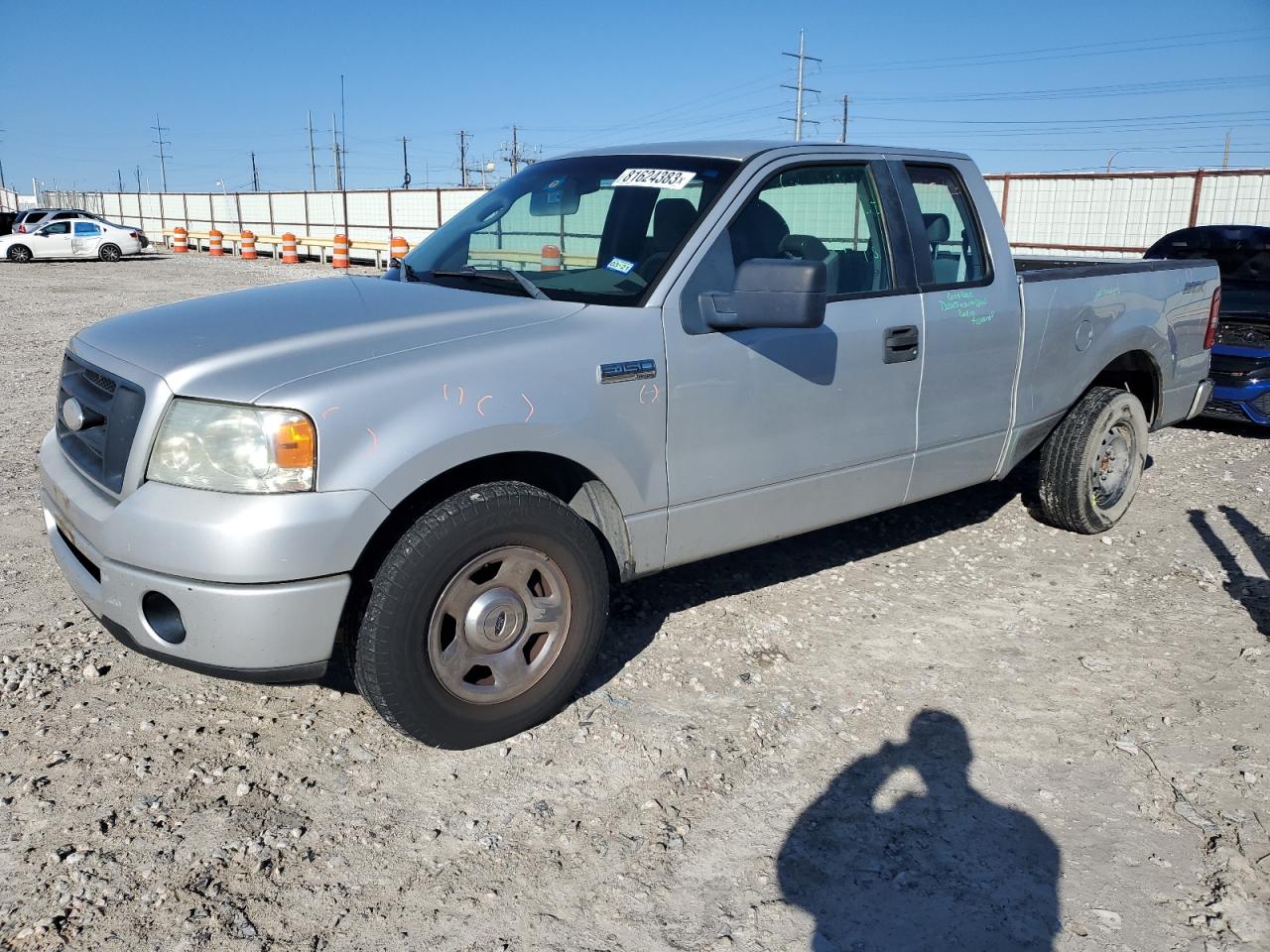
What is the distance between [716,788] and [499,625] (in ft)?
2.81

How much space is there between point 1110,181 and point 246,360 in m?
20.3

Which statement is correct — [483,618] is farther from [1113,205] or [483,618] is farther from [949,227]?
[1113,205]

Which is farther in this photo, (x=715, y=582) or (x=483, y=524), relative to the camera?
(x=715, y=582)

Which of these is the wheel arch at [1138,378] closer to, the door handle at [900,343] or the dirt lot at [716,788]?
the dirt lot at [716,788]

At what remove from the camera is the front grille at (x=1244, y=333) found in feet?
27.1

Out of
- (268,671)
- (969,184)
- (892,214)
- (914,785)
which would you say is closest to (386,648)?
(268,671)

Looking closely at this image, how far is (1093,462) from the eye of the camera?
215 inches

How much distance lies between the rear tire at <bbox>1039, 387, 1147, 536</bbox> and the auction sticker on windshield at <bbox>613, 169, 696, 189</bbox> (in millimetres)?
2732

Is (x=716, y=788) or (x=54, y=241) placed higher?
(x=54, y=241)

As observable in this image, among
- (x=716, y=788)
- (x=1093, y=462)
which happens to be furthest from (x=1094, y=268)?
(x=716, y=788)

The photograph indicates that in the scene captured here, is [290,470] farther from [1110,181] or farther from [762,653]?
[1110,181]

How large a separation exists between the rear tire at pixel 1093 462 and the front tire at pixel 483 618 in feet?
10.2

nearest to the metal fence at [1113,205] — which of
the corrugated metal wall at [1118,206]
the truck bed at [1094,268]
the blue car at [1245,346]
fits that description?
the corrugated metal wall at [1118,206]

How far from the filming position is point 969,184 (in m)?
4.82
